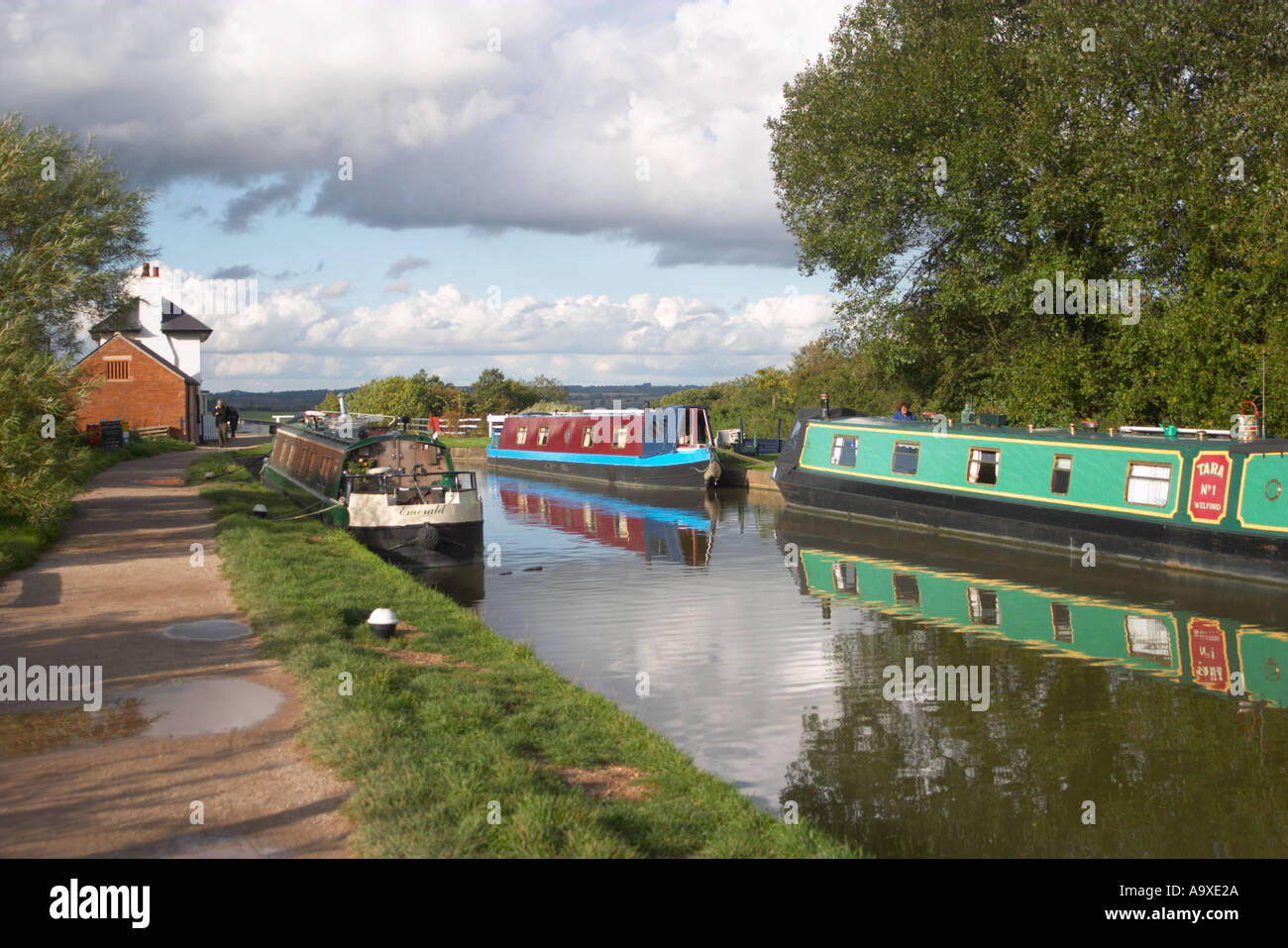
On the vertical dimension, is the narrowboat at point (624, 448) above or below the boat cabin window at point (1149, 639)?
above

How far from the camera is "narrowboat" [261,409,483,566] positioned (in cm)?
1558

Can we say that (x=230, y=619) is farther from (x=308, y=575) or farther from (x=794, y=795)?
(x=794, y=795)

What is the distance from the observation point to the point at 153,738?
6414mm

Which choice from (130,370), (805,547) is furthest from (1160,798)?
(130,370)

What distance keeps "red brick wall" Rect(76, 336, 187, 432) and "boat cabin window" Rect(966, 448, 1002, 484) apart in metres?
30.5

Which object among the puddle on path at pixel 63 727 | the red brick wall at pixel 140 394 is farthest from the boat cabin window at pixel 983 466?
the red brick wall at pixel 140 394

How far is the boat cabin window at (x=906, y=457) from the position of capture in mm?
19594

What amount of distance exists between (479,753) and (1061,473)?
42.4 feet

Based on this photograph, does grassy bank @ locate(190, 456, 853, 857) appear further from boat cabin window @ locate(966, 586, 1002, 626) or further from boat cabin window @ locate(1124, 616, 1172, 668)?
boat cabin window @ locate(1124, 616, 1172, 668)

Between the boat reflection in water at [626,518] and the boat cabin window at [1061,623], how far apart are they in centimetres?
547

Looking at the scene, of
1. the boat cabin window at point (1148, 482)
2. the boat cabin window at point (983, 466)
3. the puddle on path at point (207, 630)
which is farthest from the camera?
the boat cabin window at point (983, 466)

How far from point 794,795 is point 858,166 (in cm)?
1845

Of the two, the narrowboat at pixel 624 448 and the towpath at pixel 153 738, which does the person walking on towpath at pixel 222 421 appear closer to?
the narrowboat at pixel 624 448

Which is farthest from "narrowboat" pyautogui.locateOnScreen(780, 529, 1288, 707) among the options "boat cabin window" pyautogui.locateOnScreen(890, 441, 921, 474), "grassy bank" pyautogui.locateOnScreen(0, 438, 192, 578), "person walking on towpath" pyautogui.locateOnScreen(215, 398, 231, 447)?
"person walking on towpath" pyautogui.locateOnScreen(215, 398, 231, 447)
